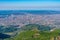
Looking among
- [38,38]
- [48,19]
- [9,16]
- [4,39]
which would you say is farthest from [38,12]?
[38,38]

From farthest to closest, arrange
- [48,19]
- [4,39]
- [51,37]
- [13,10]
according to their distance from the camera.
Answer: [13,10] → [48,19] → [4,39] → [51,37]

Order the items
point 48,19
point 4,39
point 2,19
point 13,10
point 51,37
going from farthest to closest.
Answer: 1. point 13,10
2. point 48,19
3. point 2,19
4. point 4,39
5. point 51,37

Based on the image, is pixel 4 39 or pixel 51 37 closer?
pixel 51 37

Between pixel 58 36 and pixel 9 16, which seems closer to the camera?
pixel 58 36

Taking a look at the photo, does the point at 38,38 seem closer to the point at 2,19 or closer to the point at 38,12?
the point at 2,19

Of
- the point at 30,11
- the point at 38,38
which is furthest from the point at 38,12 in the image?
the point at 38,38

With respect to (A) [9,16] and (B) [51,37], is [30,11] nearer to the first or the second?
(A) [9,16]

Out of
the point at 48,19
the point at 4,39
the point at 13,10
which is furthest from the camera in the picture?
the point at 13,10

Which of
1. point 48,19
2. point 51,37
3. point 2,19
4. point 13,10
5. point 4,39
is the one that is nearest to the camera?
point 51,37
